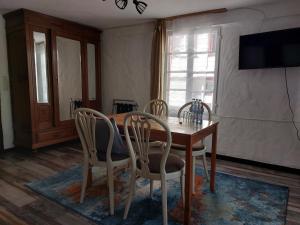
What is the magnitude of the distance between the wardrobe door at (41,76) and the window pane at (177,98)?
201 cm

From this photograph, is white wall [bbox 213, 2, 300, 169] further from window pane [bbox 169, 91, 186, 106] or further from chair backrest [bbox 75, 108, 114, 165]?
chair backrest [bbox 75, 108, 114, 165]

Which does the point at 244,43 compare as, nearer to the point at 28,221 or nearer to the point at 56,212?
Answer: the point at 56,212

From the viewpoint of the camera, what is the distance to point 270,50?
109 inches

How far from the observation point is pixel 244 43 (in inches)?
117

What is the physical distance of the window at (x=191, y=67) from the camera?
335 cm

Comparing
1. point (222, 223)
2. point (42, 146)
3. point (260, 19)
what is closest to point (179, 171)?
point (222, 223)

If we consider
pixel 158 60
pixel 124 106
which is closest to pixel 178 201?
pixel 158 60

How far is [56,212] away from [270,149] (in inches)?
108

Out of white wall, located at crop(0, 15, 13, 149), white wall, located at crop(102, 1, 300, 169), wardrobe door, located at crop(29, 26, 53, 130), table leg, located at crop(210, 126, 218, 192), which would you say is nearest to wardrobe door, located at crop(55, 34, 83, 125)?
wardrobe door, located at crop(29, 26, 53, 130)

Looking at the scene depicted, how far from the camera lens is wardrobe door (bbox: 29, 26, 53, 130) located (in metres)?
3.34

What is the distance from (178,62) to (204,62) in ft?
1.45

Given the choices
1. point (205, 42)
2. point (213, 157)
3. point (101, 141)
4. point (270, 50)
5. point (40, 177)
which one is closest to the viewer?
point (101, 141)

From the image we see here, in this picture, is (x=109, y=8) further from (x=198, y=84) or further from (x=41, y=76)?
(x=198, y=84)

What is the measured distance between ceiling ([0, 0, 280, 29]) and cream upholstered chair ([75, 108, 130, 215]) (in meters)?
1.73
